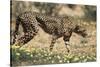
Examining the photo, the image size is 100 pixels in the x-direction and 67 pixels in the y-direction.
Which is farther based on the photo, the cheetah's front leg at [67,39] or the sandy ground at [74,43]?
the cheetah's front leg at [67,39]

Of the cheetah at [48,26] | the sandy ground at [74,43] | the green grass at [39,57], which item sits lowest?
the green grass at [39,57]

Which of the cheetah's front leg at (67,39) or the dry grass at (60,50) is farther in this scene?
the cheetah's front leg at (67,39)

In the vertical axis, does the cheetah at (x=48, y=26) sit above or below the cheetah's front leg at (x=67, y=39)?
above

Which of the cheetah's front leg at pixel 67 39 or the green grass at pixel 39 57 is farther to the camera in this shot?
the cheetah's front leg at pixel 67 39

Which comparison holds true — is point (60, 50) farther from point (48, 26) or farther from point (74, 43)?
point (48, 26)

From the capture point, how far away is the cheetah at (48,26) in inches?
83.8

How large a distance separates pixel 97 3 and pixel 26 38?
101 cm

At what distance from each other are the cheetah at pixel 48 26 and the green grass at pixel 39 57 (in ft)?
0.29

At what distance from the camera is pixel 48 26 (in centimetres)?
222

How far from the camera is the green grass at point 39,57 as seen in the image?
→ 2.09m

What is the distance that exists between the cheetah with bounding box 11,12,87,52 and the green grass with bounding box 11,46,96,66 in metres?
0.09

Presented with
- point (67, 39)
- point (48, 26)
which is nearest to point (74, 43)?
point (67, 39)
